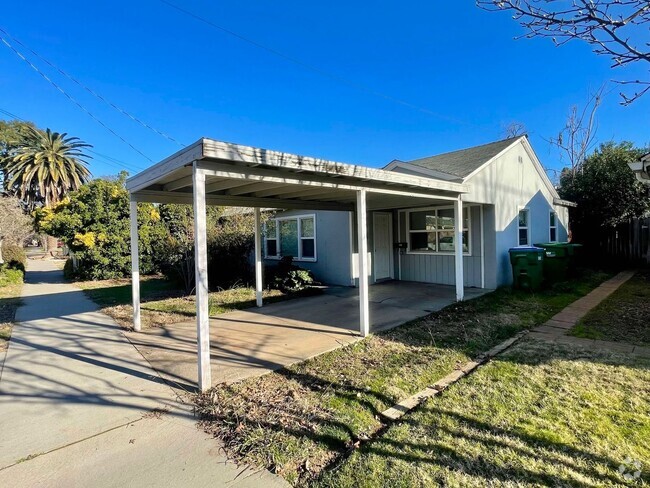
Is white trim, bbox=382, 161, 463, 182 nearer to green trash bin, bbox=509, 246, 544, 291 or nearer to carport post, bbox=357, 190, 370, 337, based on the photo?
green trash bin, bbox=509, 246, 544, 291

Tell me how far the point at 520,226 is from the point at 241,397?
33.2 ft

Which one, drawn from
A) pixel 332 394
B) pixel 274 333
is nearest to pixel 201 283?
pixel 332 394

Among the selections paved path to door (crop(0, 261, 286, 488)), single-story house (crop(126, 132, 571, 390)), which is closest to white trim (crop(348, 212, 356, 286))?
single-story house (crop(126, 132, 571, 390))

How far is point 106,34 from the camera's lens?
34.1ft

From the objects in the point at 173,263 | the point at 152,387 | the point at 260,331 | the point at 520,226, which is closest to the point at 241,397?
the point at 152,387

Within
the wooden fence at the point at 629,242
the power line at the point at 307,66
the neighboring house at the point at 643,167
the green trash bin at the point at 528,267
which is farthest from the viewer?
the wooden fence at the point at 629,242

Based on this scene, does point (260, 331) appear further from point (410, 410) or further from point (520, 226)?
point (520, 226)

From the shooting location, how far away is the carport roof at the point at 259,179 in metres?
3.88

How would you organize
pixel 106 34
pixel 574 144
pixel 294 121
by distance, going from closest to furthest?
1. pixel 106 34
2. pixel 294 121
3. pixel 574 144

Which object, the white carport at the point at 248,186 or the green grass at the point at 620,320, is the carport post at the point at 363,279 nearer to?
the white carport at the point at 248,186

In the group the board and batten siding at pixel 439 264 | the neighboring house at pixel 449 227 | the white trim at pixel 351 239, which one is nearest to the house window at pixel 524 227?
the neighboring house at pixel 449 227

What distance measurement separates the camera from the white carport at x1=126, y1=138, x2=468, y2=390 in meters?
3.75

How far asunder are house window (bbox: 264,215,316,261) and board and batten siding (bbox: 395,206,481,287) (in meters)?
2.91

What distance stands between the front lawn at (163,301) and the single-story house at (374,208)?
2.62 feet
